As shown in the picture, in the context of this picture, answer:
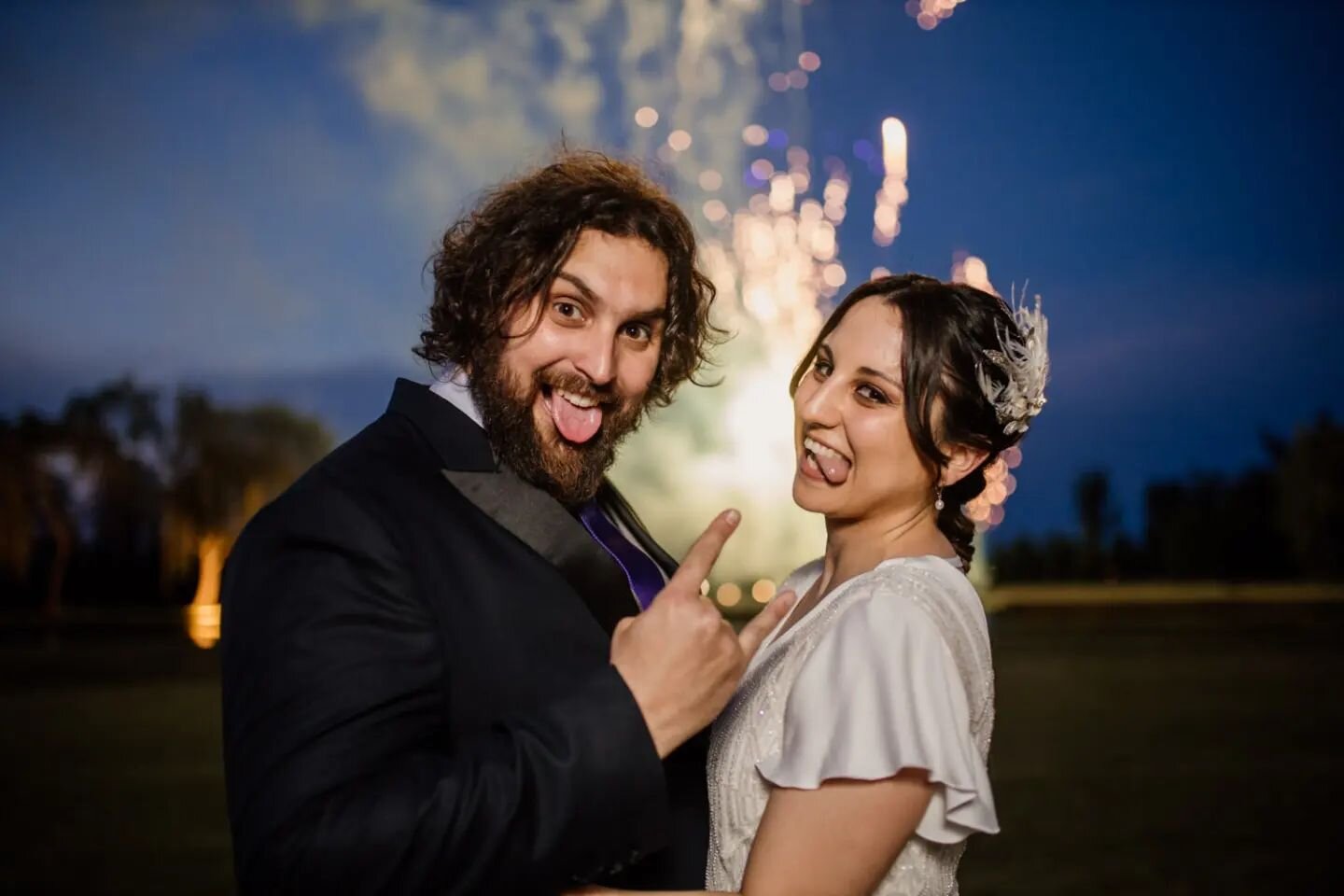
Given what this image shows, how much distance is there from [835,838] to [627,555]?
86cm

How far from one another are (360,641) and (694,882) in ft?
3.55

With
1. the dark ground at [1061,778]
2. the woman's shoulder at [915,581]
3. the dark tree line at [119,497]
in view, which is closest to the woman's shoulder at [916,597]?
the woman's shoulder at [915,581]

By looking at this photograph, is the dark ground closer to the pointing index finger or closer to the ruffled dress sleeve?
the ruffled dress sleeve

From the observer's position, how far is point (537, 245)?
2.64 metres

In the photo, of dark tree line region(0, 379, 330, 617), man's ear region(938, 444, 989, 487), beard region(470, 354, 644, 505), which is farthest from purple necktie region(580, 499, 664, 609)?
dark tree line region(0, 379, 330, 617)

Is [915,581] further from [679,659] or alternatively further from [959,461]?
[679,659]

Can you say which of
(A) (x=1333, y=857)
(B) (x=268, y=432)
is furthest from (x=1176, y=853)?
(B) (x=268, y=432)

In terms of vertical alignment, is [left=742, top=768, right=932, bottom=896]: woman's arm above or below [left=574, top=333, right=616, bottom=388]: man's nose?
below

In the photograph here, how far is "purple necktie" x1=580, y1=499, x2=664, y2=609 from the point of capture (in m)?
2.68

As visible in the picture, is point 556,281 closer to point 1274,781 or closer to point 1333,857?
point 1333,857

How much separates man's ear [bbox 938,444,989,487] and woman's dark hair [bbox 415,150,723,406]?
77cm

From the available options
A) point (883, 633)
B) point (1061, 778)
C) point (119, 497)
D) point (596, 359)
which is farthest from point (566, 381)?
point (119, 497)

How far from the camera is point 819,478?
2766 mm

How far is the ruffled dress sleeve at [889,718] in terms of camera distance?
7.28 ft
